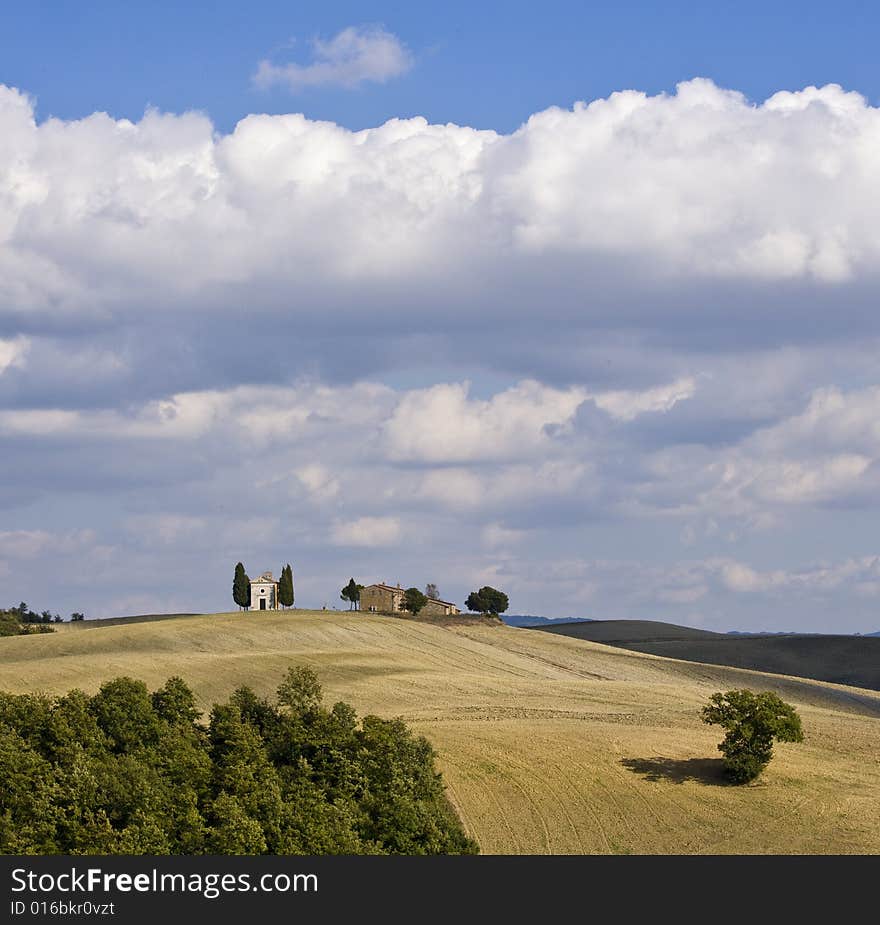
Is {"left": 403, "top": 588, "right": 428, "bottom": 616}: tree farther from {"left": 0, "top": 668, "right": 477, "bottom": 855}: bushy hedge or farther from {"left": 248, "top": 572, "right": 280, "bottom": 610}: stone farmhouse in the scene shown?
{"left": 0, "top": 668, "right": 477, "bottom": 855}: bushy hedge

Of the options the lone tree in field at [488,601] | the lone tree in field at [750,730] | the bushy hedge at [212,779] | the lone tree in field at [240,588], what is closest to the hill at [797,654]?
the lone tree in field at [488,601]

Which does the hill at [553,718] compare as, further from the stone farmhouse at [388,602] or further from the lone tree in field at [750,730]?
the stone farmhouse at [388,602]

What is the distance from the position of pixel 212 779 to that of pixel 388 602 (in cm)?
12125

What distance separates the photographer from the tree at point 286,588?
167 metres

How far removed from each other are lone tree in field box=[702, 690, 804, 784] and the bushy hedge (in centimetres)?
1638

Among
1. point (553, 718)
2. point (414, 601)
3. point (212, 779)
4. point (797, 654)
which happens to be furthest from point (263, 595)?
point (212, 779)

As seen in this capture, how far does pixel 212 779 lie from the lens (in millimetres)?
52438

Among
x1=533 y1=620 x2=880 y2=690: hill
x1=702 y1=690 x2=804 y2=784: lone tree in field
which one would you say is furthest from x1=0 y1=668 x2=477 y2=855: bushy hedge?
x1=533 y1=620 x2=880 y2=690: hill

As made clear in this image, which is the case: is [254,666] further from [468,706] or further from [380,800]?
[380,800]

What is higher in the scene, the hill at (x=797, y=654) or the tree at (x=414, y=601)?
the tree at (x=414, y=601)

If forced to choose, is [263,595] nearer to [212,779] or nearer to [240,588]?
[240,588]

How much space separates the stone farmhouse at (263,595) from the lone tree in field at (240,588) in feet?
4.28

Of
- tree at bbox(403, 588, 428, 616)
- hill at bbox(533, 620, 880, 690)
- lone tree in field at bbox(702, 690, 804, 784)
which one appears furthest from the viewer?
tree at bbox(403, 588, 428, 616)

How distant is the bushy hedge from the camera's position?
46562 mm
